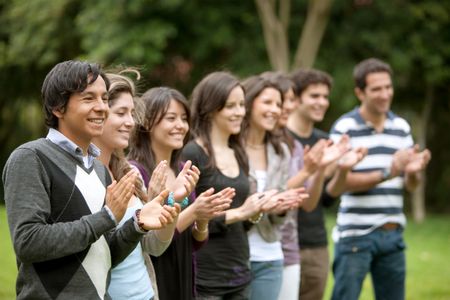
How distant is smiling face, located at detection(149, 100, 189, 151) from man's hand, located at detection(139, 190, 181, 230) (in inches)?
37.8

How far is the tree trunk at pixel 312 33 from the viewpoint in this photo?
14375mm

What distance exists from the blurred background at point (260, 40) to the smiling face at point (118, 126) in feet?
30.9

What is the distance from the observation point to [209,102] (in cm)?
476

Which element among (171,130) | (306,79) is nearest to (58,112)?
(171,130)

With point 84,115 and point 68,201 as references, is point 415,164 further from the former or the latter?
point 68,201

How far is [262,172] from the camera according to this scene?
202 inches

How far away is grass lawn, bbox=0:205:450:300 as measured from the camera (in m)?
8.02

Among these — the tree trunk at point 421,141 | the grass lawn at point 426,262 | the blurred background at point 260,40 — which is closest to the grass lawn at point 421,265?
the grass lawn at point 426,262

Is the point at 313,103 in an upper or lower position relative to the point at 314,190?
upper

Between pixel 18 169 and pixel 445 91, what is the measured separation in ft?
47.8

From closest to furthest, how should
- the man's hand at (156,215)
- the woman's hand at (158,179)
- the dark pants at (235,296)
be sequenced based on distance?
the man's hand at (156,215) → the woman's hand at (158,179) → the dark pants at (235,296)

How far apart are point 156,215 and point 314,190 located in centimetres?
255

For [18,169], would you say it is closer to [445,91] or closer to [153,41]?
[153,41]

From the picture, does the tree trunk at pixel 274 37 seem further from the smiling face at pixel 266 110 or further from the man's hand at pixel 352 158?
the smiling face at pixel 266 110
